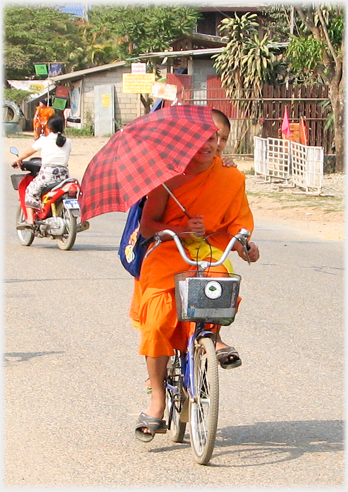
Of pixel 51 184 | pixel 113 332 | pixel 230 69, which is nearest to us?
pixel 113 332

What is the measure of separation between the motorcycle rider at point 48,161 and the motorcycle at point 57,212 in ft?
0.27

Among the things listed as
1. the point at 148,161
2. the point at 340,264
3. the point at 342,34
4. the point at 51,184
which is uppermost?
the point at 342,34

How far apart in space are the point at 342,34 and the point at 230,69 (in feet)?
27.6

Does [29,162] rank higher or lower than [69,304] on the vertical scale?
higher

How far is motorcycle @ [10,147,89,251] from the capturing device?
35.2ft

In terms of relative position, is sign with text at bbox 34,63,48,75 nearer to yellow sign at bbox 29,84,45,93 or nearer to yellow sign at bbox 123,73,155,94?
yellow sign at bbox 29,84,45,93

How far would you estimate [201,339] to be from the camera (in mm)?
4074

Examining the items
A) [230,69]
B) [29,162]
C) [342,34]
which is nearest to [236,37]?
[230,69]

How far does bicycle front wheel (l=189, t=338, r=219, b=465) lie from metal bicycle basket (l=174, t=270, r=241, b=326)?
0.50 feet

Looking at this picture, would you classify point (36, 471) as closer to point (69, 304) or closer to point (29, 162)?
point (69, 304)

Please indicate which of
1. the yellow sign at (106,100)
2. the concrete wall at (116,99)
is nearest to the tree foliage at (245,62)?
the concrete wall at (116,99)

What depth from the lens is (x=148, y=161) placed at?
160 inches

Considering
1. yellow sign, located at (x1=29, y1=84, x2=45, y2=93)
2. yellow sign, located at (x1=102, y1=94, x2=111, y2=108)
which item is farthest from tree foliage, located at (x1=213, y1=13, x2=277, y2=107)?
yellow sign, located at (x1=29, y1=84, x2=45, y2=93)

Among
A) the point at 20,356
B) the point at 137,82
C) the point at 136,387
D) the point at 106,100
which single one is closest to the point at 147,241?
the point at 136,387
